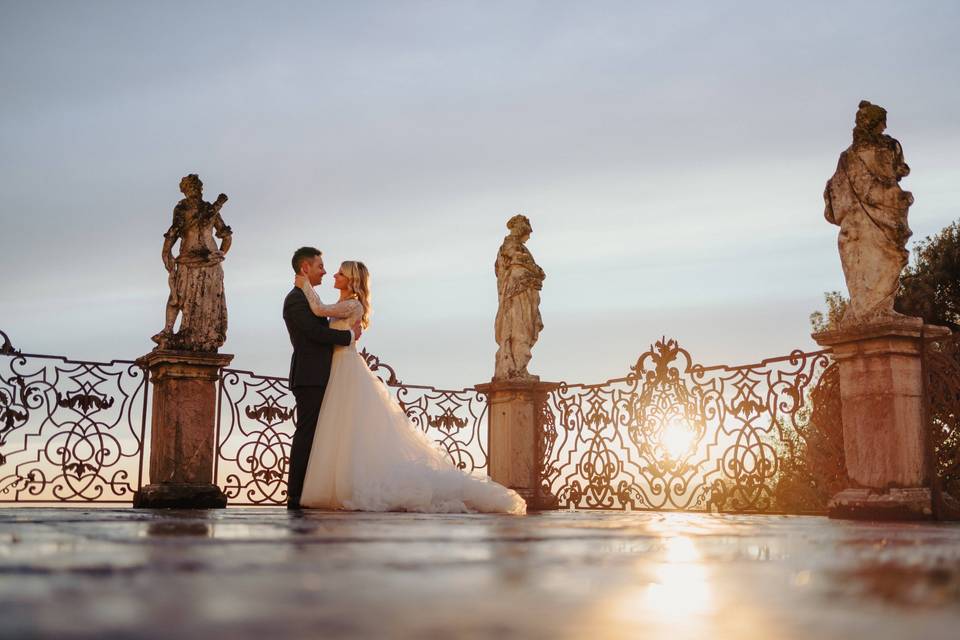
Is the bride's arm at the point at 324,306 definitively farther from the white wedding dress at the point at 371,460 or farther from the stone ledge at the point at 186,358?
the stone ledge at the point at 186,358

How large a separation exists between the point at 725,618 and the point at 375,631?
0.61m

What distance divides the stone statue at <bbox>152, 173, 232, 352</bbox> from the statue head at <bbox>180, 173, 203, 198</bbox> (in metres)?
0.02

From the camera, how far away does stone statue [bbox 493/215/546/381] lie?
41.0 ft

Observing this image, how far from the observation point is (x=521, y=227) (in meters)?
12.9

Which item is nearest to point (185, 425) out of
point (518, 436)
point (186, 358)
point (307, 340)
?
point (186, 358)

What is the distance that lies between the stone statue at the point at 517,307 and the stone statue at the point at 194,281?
13.1 ft

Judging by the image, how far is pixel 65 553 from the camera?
254 centimetres

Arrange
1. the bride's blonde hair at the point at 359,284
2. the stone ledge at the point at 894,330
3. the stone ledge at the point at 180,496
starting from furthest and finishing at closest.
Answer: the stone ledge at the point at 180,496, the bride's blonde hair at the point at 359,284, the stone ledge at the point at 894,330

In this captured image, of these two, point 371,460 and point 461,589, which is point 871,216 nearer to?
point 371,460

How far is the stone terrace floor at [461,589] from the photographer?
1348mm

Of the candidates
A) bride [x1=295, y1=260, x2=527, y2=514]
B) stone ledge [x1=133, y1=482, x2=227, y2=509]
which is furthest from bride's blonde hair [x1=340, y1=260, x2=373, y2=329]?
stone ledge [x1=133, y1=482, x2=227, y2=509]

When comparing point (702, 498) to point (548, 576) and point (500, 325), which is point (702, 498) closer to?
point (500, 325)

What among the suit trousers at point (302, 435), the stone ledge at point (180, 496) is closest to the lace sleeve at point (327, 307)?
the suit trousers at point (302, 435)

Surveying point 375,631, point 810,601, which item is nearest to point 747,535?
point 810,601
